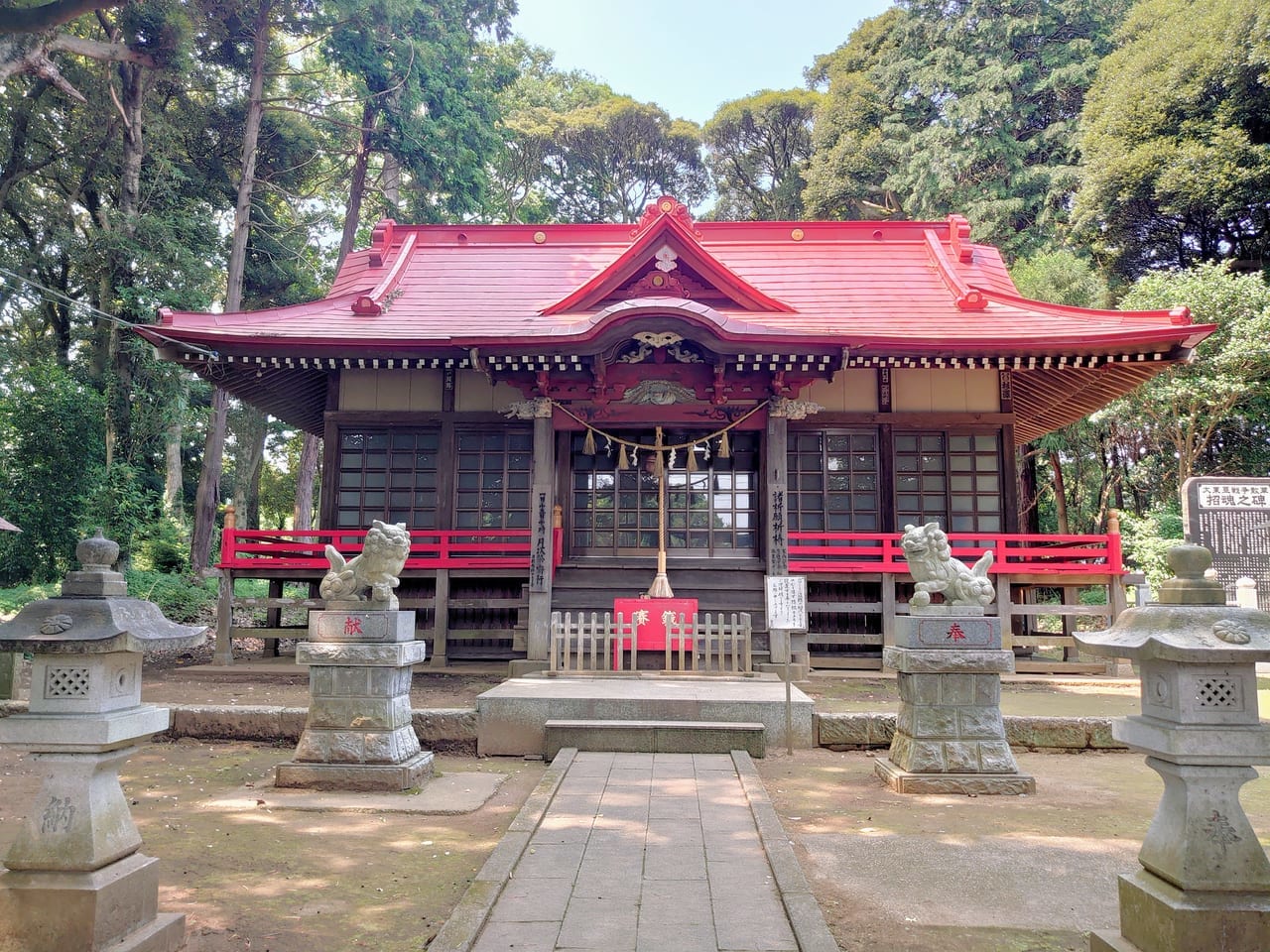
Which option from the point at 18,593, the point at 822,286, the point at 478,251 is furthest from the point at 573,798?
the point at 18,593

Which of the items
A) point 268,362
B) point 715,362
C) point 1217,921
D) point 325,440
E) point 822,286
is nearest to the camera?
point 1217,921

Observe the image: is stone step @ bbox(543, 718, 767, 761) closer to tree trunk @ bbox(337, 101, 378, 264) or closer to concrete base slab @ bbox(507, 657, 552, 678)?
concrete base slab @ bbox(507, 657, 552, 678)

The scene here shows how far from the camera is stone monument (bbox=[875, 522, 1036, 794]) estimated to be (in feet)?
19.9

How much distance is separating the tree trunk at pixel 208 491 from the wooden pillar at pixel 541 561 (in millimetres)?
12579

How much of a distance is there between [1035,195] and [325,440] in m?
23.0

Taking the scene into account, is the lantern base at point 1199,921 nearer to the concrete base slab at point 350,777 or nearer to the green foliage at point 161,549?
the concrete base slab at point 350,777

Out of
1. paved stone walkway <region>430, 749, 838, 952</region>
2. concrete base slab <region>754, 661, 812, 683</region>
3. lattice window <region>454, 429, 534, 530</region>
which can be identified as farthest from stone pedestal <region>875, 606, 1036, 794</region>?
lattice window <region>454, 429, 534, 530</region>

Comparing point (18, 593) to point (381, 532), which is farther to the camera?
point (18, 593)

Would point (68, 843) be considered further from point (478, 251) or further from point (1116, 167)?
point (1116, 167)

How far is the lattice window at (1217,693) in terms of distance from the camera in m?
3.20

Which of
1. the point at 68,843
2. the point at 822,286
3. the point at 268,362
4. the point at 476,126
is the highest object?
the point at 476,126

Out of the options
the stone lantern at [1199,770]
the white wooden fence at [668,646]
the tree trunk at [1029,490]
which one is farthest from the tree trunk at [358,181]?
the stone lantern at [1199,770]

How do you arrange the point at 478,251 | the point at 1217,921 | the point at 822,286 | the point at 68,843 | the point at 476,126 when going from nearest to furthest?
the point at 1217,921 < the point at 68,843 < the point at 822,286 < the point at 478,251 < the point at 476,126

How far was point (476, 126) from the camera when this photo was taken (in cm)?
2367
